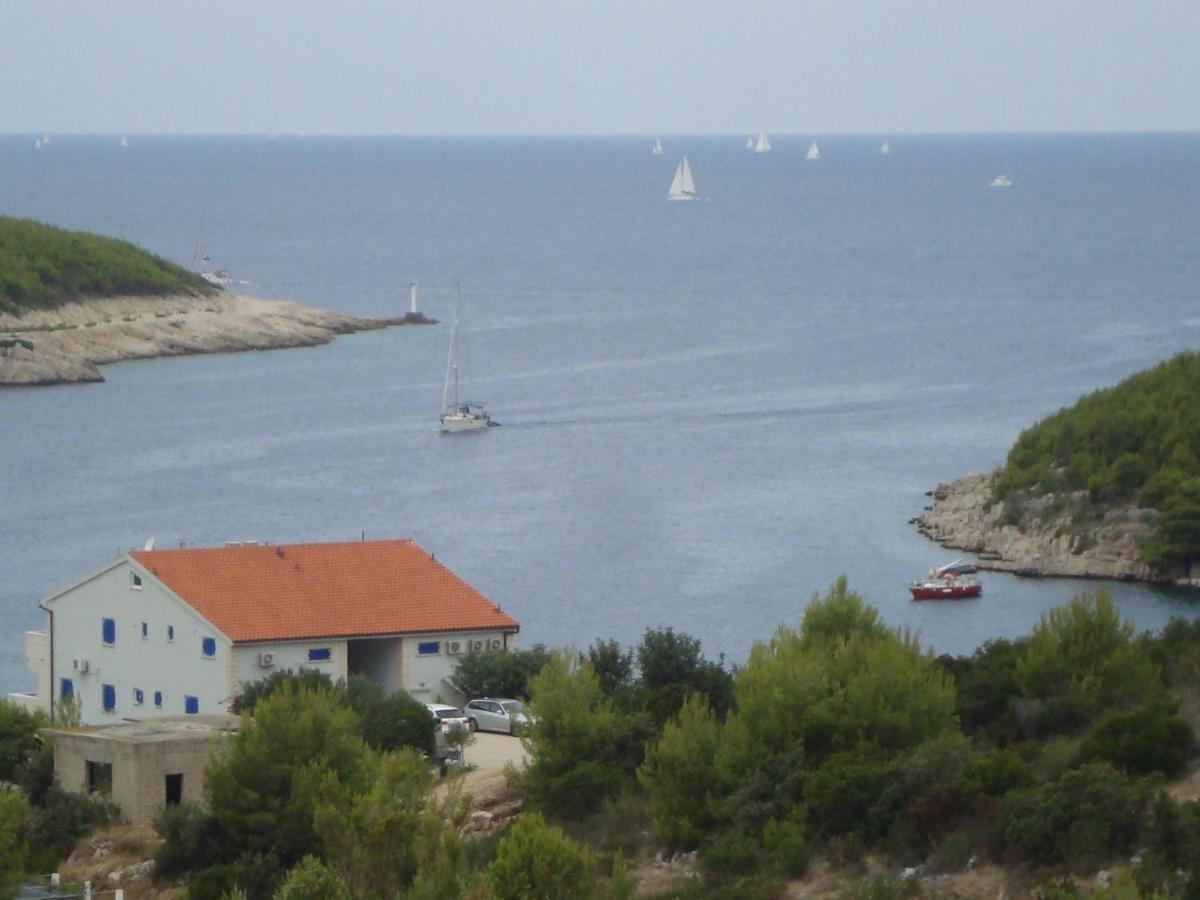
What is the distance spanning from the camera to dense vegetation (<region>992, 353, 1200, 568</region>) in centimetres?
4850

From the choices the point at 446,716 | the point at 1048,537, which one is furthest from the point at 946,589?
the point at 446,716

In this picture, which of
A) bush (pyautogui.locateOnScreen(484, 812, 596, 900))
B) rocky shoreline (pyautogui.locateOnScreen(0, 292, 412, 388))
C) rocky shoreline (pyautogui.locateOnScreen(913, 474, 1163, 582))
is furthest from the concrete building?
rocky shoreline (pyautogui.locateOnScreen(0, 292, 412, 388))

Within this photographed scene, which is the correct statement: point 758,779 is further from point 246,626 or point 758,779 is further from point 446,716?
point 246,626

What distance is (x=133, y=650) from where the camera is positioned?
98.8 ft

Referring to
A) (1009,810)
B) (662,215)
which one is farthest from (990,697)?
(662,215)

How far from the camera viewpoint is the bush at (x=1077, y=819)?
18453 mm

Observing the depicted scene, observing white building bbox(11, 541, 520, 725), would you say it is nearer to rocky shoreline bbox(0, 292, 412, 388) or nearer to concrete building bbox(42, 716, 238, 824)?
concrete building bbox(42, 716, 238, 824)

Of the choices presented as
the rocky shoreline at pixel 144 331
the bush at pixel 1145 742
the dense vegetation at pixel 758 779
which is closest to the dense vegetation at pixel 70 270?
the rocky shoreline at pixel 144 331

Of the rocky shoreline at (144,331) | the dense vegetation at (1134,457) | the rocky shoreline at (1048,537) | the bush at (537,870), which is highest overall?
the rocky shoreline at (144,331)

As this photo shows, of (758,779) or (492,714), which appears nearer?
(758,779)

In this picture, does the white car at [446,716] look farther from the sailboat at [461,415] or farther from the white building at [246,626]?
the sailboat at [461,415]

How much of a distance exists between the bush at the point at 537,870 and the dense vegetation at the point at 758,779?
16mm

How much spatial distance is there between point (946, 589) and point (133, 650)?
20.4 meters

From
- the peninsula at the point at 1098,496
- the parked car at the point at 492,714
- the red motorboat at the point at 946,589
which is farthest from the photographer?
the peninsula at the point at 1098,496
